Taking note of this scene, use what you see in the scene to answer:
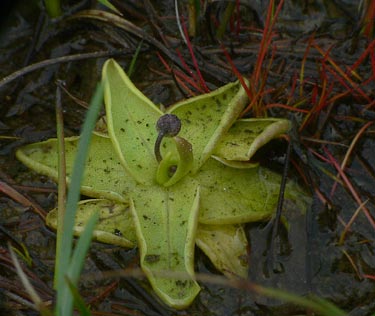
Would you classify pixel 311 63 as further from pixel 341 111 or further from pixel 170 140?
pixel 170 140

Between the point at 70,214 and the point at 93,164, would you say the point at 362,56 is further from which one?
the point at 70,214

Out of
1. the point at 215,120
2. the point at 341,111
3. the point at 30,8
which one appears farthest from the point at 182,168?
the point at 30,8

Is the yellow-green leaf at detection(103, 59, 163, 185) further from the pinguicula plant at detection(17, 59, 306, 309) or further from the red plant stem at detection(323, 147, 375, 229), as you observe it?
the red plant stem at detection(323, 147, 375, 229)

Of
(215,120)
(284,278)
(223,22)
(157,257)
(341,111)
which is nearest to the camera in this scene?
(157,257)

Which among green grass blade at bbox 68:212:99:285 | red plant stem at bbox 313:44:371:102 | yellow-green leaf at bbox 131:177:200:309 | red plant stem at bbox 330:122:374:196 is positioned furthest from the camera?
red plant stem at bbox 313:44:371:102

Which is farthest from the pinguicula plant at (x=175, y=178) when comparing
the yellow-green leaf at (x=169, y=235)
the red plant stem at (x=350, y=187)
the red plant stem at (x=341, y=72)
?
the red plant stem at (x=341, y=72)

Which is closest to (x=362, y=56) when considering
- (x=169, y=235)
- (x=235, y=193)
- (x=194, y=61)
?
(x=194, y=61)

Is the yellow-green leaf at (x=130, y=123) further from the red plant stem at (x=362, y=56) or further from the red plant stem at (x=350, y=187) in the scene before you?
the red plant stem at (x=362, y=56)

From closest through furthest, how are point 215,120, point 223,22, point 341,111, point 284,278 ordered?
point 284,278 → point 215,120 → point 341,111 → point 223,22

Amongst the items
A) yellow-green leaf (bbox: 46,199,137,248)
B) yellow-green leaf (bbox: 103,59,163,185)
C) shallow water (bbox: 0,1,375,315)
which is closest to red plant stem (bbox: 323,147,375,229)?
shallow water (bbox: 0,1,375,315)
